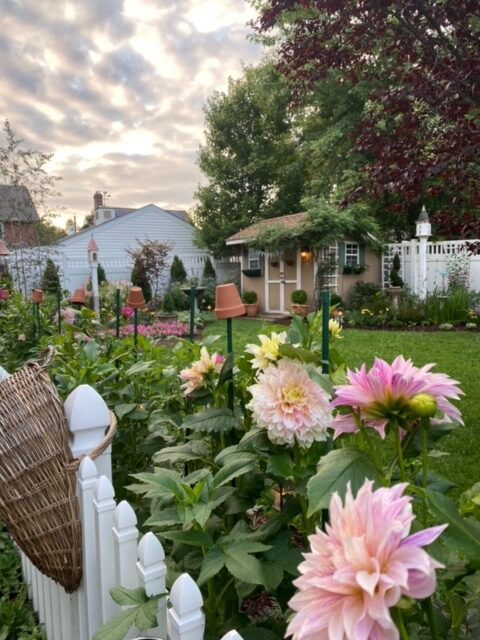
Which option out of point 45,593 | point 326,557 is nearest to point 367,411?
point 326,557

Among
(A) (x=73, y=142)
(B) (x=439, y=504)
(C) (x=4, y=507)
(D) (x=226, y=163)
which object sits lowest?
(C) (x=4, y=507)

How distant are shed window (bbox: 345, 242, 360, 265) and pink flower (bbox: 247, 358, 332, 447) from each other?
34.0 ft

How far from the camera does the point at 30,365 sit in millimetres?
1255

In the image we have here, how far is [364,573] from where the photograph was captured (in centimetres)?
37

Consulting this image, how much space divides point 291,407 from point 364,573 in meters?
0.43

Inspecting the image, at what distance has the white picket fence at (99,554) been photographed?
32.9 inches

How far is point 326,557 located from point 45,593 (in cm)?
138

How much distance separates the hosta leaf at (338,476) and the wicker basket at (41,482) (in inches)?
28.0

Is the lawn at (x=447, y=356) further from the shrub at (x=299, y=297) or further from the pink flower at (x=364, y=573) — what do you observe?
the shrub at (x=299, y=297)

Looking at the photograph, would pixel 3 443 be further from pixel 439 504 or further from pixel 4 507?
pixel 439 504

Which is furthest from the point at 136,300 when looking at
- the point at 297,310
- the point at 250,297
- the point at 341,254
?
the point at 250,297

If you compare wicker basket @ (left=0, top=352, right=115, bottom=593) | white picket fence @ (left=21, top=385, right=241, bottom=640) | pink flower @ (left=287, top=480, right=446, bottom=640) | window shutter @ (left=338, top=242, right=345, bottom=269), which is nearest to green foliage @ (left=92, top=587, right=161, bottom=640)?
white picket fence @ (left=21, top=385, right=241, bottom=640)

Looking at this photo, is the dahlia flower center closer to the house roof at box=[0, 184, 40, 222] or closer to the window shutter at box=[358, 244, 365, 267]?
the house roof at box=[0, 184, 40, 222]

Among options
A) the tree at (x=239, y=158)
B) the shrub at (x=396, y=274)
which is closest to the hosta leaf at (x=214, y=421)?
the shrub at (x=396, y=274)
